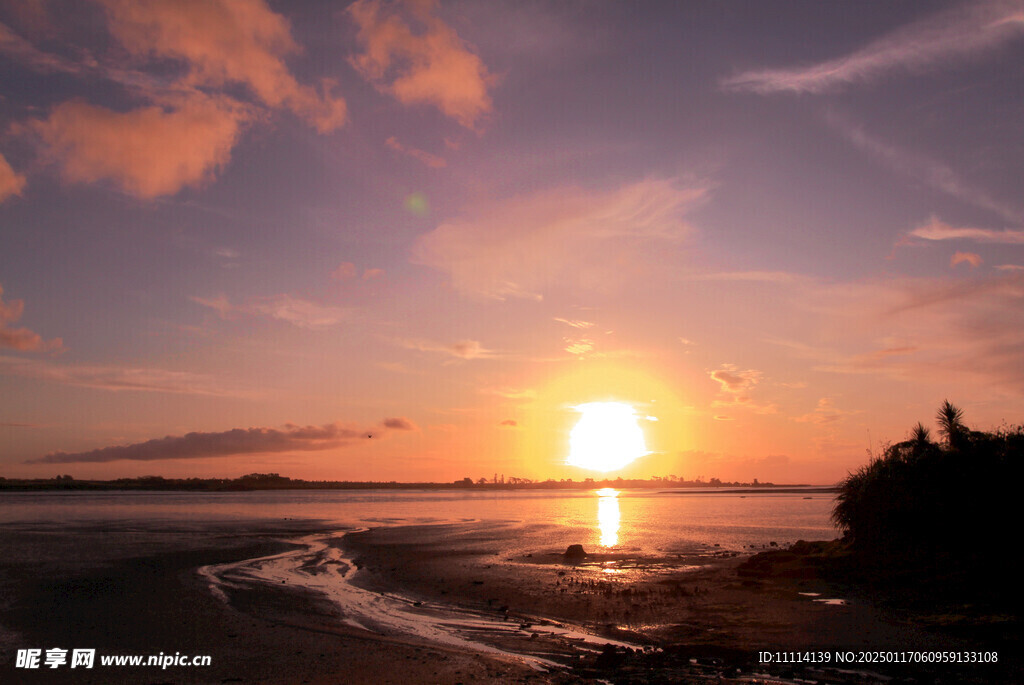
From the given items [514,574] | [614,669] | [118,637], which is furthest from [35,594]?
[614,669]

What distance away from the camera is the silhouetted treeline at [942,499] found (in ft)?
86.1

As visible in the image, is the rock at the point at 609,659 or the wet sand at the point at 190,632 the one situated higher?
the rock at the point at 609,659

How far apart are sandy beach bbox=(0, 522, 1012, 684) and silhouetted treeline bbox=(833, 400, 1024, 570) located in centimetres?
613

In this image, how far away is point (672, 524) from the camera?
67.0 meters

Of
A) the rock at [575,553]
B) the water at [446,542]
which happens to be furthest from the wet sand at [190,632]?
the rock at [575,553]

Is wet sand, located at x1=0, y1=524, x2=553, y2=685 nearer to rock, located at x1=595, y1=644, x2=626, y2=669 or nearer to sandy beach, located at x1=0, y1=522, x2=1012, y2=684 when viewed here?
sandy beach, located at x1=0, y1=522, x2=1012, y2=684

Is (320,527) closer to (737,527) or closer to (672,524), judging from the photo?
(672,524)

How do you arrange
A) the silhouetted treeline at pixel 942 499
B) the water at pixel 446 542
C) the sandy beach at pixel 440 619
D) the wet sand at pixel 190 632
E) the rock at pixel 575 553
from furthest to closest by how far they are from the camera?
1. the rock at pixel 575 553
2. the silhouetted treeline at pixel 942 499
3. the water at pixel 446 542
4. the sandy beach at pixel 440 619
5. the wet sand at pixel 190 632

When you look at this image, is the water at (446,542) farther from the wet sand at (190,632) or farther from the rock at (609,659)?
the wet sand at (190,632)

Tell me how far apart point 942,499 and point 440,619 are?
78.5 feet

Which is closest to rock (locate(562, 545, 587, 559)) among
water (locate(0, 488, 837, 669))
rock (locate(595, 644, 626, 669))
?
water (locate(0, 488, 837, 669))

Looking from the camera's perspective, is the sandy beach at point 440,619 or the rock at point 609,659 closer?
the sandy beach at point 440,619

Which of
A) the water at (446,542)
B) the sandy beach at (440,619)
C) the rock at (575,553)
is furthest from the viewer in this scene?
the rock at (575,553)

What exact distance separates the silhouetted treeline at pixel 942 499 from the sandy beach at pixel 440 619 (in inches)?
241
